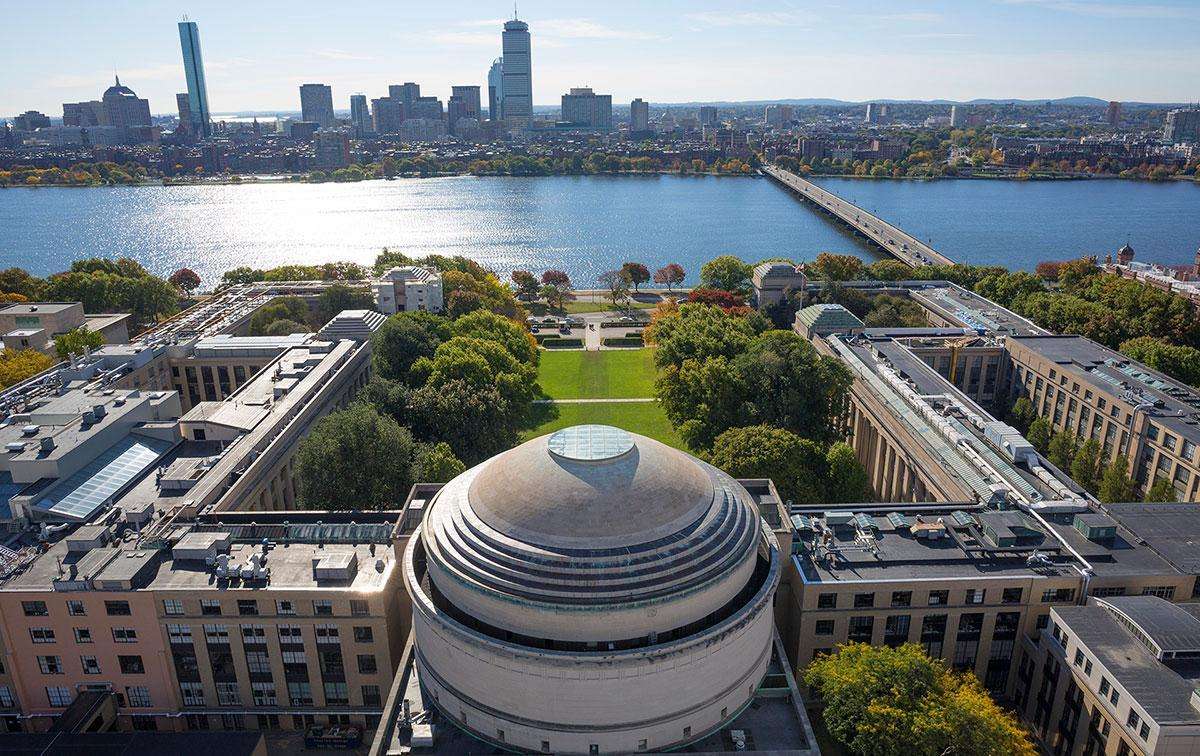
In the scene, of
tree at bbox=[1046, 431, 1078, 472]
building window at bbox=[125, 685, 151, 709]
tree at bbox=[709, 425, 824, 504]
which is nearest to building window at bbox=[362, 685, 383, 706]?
building window at bbox=[125, 685, 151, 709]

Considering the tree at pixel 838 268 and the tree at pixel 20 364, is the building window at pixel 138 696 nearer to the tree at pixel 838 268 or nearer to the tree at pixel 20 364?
the tree at pixel 20 364

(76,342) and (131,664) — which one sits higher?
(76,342)

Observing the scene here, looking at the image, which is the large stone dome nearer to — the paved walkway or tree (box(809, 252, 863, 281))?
the paved walkway

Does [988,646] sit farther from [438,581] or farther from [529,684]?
[438,581]

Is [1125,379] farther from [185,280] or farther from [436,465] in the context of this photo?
[185,280]

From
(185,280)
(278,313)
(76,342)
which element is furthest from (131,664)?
(185,280)

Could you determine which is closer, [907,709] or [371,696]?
[907,709]
